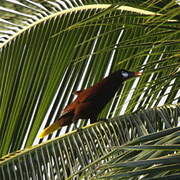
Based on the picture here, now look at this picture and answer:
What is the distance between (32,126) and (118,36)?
2.47 ft

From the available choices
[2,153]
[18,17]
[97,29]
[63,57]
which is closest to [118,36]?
[97,29]

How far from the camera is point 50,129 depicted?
2775 millimetres

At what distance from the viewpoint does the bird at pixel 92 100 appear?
2848mm

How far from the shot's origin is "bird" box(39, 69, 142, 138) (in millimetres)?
2848

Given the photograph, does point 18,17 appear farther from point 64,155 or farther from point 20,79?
point 64,155

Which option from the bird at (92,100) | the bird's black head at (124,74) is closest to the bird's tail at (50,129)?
the bird at (92,100)

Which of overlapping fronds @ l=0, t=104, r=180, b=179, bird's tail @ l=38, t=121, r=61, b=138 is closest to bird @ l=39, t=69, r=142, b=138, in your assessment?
bird's tail @ l=38, t=121, r=61, b=138

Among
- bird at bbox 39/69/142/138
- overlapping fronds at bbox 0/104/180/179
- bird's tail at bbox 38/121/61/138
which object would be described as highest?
bird at bbox 39/69/142/138

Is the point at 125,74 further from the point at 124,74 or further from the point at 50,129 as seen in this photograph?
the point at 50,129

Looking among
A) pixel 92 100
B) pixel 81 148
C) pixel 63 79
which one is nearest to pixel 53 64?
pixel 63 79

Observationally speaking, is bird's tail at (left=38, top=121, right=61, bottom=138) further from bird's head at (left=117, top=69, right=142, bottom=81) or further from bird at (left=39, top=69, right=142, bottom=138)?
bird's head at (left=117, top=69, right=142, bottom=81)

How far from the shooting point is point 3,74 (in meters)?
A: 2.96

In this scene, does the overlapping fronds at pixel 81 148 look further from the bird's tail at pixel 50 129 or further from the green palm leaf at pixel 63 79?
the bird's tail at pixel 50 129

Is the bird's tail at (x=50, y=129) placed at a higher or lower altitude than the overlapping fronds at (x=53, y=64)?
lower
